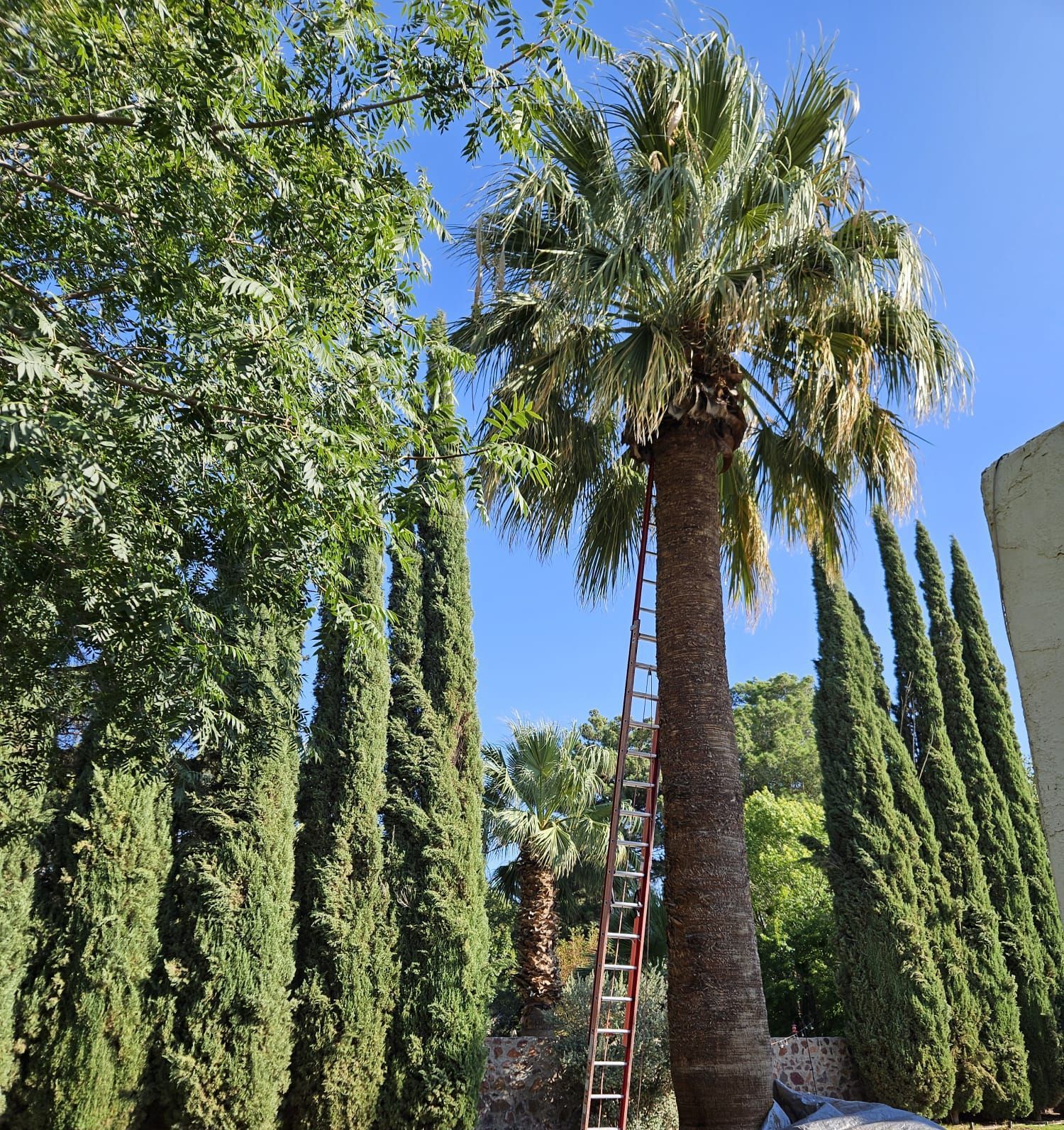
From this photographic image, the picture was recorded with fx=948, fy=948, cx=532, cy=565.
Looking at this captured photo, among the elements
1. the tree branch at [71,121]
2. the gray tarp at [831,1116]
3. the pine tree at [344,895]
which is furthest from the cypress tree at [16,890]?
the gray tarp at [831,1116]

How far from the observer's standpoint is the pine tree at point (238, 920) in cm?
982

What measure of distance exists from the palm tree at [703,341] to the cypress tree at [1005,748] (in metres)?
10.9

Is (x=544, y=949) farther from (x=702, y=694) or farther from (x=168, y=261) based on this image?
(x=168, y=261)

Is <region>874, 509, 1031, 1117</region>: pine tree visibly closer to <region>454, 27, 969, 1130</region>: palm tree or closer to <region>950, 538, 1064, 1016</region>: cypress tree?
<region>950, 538, 1064, 1016</region>: cypress tree

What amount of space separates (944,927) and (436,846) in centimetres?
792

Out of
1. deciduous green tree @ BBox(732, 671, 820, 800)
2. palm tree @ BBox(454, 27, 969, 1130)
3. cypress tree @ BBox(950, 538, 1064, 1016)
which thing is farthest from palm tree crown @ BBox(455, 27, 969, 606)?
deciduous green tree @ BBox(732, 671, 820, 800)

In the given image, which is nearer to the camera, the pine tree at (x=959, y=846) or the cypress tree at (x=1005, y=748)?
the pine tree at (x=959, y=846)

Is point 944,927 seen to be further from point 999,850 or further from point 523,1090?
point 523,1090

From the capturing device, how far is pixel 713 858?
6.21m

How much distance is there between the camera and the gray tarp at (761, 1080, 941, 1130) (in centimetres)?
562

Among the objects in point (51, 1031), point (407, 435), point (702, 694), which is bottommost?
point (51, 1031)

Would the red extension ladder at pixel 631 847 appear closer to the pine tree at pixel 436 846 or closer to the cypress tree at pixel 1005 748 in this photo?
the pine tree at pixel 436 846

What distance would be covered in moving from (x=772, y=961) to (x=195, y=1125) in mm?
12860

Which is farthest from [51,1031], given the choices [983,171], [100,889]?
[983,171]
